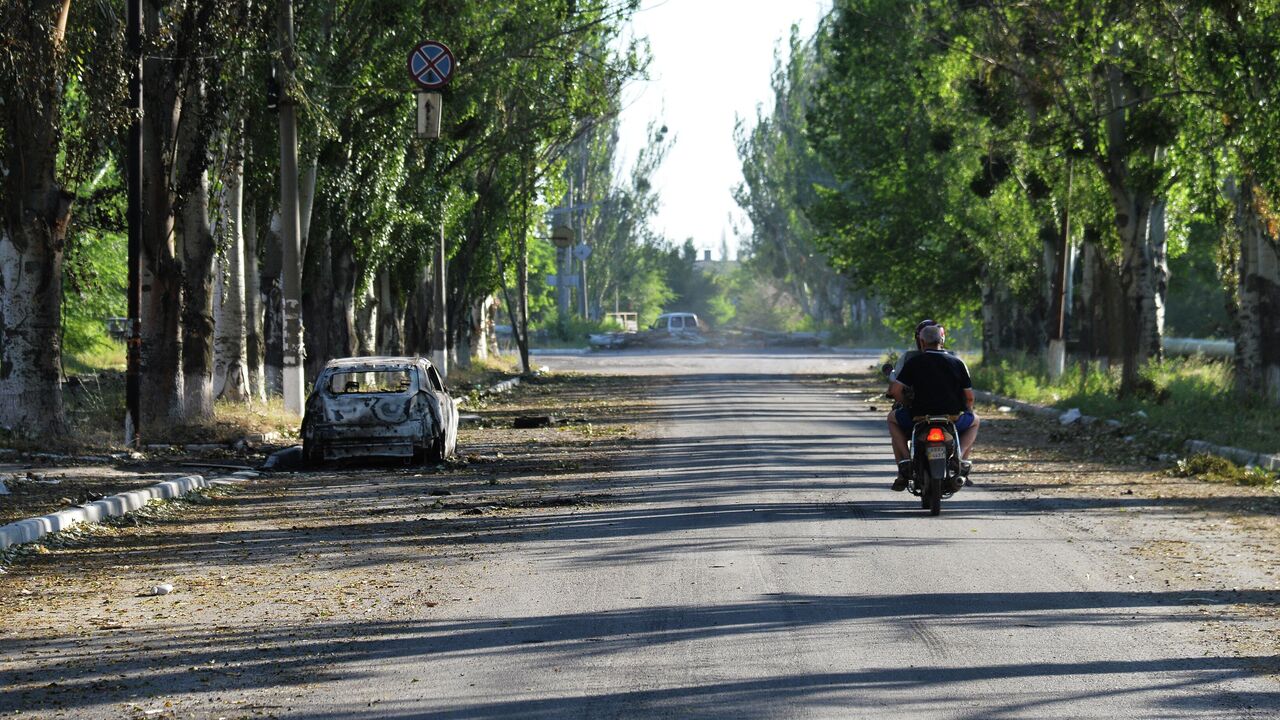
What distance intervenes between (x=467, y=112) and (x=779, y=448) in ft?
52.0

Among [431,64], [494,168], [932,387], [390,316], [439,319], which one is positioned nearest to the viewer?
[932,387]

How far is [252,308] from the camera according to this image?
29.0 meters

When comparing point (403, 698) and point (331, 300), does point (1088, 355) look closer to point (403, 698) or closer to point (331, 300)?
→ point (331, 300)

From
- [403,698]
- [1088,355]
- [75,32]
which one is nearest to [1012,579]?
[403,698]

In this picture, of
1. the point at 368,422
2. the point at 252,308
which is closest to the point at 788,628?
the point at 368,422

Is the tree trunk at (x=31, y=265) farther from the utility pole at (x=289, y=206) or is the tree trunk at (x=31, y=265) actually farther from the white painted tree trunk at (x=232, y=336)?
the white painted tree trunk at (x=232, y=336)

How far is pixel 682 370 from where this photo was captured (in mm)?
55156

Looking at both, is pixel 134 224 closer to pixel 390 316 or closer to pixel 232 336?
Result: pixel 232 336

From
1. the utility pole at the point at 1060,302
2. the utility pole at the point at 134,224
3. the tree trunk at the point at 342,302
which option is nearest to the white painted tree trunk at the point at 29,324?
the utility pole at the point at 134,224

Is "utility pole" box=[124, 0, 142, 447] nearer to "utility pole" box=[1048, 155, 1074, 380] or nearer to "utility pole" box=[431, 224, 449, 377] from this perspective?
"utility pole" box=[431, 224, 449, 377]

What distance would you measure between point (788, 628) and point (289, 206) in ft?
56.9

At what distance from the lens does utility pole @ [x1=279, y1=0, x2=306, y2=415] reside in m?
23.7

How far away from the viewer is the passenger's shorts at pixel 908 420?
14641 mm

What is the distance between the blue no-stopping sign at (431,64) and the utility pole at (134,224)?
265 inches
